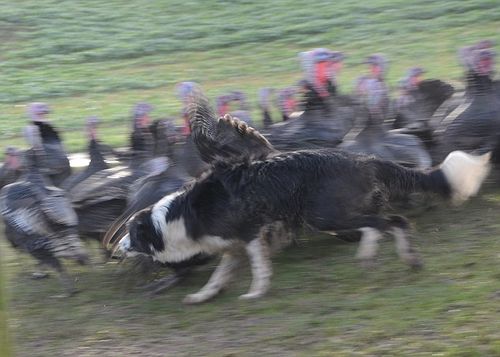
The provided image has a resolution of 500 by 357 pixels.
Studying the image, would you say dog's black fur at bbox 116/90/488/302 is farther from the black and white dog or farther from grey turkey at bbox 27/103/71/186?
grey turkey at bbox 27/103/71/186

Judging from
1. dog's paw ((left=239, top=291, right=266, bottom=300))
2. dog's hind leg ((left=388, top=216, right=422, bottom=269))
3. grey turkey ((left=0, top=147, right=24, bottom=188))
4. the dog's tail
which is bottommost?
dog's paw ((left=239, top=291, right=266, bottom=300))

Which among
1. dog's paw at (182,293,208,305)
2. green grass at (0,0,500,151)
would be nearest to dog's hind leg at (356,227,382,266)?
dog's paw at (182,293,208,305)

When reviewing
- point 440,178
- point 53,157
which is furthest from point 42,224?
point 440,178

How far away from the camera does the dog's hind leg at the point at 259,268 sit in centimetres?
677

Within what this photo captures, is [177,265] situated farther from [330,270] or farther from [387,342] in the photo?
[387,342]

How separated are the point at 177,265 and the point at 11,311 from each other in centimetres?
124

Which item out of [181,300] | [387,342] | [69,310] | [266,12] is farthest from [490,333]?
[266,12]

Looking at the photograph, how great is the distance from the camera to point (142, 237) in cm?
692

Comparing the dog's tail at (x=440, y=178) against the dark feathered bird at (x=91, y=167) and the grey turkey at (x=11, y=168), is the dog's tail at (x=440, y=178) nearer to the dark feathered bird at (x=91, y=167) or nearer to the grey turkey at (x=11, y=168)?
the dark feathered bird at (x=91, y=167)

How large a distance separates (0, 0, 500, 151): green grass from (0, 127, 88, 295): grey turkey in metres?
6.46

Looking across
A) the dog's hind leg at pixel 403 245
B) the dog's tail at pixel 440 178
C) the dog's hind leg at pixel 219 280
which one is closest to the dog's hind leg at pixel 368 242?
the dog's hind leg at pixel 403 245

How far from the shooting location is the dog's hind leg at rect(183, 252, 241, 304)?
22.5ft

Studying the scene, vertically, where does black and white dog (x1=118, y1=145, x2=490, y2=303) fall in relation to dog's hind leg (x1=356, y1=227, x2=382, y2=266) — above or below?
above

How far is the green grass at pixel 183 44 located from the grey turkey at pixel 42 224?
6461mm
